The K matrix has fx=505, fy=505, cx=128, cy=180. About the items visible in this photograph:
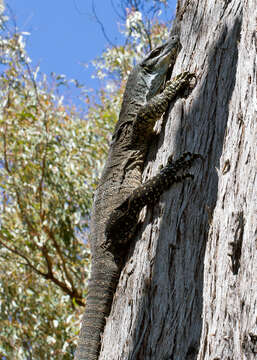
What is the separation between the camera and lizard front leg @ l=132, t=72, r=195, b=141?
3721 millimetres

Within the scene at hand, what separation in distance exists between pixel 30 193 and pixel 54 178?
1.53 ft

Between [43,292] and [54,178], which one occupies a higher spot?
[54,178]

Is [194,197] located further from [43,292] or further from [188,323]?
[43,292]

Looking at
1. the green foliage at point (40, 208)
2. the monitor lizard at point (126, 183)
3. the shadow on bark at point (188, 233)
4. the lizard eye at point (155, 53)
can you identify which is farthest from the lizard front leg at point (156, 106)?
the green foliage at point (40, 208)

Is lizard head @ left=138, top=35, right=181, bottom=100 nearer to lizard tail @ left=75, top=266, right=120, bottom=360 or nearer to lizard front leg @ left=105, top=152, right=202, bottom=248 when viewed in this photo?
lizard front leg @ left=105, top=152, right=202, bottom=248

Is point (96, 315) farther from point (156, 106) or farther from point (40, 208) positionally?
point (40, 208)

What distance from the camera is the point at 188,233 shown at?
112 inches

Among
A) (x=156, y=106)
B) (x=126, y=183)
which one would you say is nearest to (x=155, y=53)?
(x=156, y=106)

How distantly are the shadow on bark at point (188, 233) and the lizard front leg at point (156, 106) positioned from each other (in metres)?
0.26

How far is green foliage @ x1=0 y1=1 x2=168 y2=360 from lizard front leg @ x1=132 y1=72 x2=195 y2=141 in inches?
142

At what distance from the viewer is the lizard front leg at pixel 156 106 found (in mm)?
3721

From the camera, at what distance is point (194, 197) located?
2.97 metres

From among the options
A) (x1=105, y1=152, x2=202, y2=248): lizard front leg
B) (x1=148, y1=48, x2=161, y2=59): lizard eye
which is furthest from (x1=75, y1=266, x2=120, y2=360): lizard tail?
(x1=148, y1=48, x2=161, y2=59): lizard eye

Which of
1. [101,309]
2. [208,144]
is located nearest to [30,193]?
[101,309]
